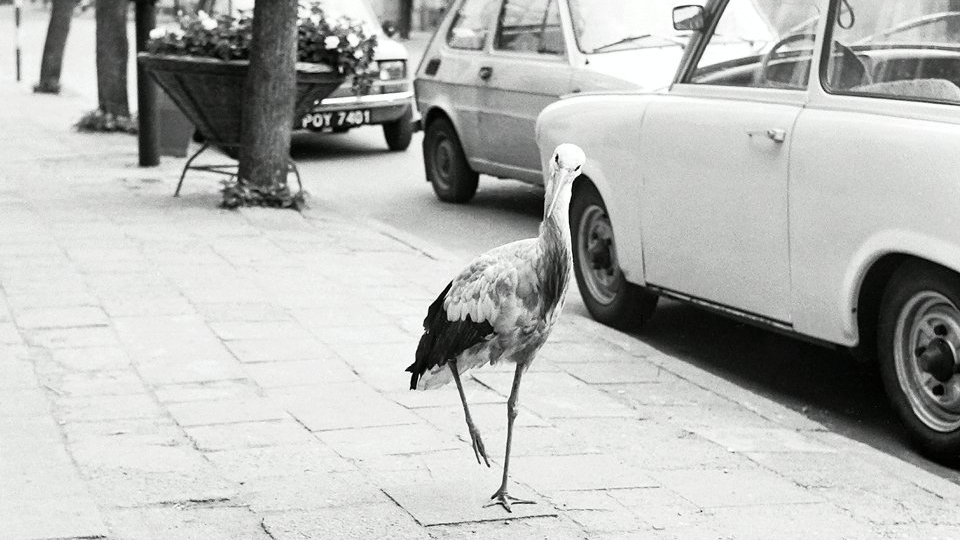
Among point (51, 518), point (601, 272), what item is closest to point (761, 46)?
point (601, 272)

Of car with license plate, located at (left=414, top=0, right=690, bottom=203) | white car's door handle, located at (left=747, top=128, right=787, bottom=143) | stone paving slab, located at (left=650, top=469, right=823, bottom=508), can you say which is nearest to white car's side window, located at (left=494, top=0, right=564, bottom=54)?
car with license plate, located at (left=414, top=0, right=690, bottom=203)

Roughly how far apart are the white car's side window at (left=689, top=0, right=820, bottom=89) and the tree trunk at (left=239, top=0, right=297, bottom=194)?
437cm

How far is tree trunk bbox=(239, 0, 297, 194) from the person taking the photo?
1057cm

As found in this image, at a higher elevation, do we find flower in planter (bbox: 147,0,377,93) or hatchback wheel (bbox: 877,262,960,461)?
flower in planter (bbox: 147,0,377,93)

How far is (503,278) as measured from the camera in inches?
177

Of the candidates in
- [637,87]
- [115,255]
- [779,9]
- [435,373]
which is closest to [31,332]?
[115,255]

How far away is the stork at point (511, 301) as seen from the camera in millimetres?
4457

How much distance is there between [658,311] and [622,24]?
297 centimetres

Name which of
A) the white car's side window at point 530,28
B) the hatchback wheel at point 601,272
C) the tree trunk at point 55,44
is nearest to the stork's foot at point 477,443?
the hatchback wheel at point 601,272

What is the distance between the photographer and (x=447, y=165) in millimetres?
12359

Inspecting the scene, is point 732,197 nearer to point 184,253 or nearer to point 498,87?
point 184,253

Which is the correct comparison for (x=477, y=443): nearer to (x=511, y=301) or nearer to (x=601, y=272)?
(x=511, y=301)

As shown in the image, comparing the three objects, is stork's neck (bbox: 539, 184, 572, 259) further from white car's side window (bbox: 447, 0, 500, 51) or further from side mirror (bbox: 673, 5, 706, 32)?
white car's side window (bbox: 447, 0, 500, 51)

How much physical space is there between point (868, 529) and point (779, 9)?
276 cm
